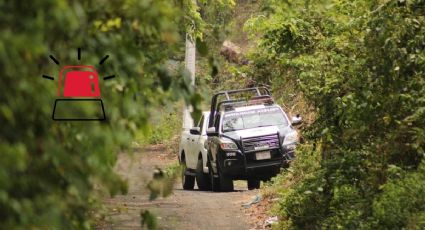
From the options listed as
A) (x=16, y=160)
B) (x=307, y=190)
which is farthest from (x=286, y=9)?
(x=307, y=190)

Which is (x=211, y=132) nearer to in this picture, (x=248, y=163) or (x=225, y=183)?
(x=248, y=163)

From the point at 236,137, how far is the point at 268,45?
4.64 metres

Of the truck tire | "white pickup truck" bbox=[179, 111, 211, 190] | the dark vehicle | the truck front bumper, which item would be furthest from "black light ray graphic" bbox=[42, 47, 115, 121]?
"white pickup truck" bbox=[179, 111, 211, 190]

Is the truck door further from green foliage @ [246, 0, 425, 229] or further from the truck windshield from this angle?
green foliage @ [246, 0, 425, 229]

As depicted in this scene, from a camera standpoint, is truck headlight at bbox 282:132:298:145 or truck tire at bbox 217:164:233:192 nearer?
truck headlight at bbox 282:132:298:145

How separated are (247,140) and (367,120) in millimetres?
8590

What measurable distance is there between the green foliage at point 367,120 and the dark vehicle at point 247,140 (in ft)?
20.3

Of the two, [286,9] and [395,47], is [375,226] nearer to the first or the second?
[395,47]

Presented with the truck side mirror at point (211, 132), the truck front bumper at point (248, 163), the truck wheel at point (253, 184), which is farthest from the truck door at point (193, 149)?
the truck front bumper at point (248, 163)

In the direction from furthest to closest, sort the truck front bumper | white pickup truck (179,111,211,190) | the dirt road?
white pickup truck (179,111,211,190) → the truck front bumper → the dirt road

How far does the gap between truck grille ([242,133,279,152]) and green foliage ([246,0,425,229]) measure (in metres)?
6.22

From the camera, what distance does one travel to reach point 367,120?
9.04 meters

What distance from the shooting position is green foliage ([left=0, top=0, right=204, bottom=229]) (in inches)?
127

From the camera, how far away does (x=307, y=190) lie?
10.5m
